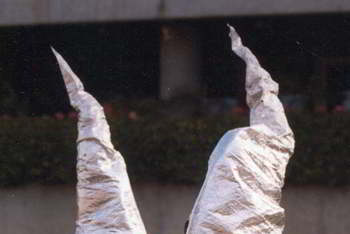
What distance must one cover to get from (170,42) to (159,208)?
2.37 metres

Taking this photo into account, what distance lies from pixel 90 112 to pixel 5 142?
6.85m

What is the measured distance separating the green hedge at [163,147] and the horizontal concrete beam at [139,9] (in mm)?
1342

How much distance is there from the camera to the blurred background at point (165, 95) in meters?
→ 9.91

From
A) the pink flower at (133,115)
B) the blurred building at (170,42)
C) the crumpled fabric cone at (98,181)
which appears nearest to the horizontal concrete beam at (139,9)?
the blurred building at (170,42)

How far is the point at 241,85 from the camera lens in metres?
12.1

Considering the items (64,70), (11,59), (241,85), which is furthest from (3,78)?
(64,70)

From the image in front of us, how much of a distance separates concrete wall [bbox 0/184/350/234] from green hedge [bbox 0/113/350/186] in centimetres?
15

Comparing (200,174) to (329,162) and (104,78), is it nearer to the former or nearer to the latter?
(329,162)

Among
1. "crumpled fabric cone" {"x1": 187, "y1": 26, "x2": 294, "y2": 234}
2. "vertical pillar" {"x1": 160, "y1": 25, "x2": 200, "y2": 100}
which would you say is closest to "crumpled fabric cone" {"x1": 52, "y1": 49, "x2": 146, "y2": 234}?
"crumpled fabric cone" {"x1": 187, "y1": 26, "x2": 294, "y2": 234}

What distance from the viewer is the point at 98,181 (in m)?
3.59

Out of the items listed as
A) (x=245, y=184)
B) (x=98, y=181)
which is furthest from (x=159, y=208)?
(x=245, y=184)

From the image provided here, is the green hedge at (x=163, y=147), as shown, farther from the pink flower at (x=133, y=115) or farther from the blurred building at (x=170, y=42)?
the blurred building at (x=170, y=42)

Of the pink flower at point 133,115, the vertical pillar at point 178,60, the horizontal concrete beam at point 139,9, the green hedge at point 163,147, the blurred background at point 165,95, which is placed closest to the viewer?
the green hedge at point 163,147

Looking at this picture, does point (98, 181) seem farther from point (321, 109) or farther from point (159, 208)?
point (321, 109)
